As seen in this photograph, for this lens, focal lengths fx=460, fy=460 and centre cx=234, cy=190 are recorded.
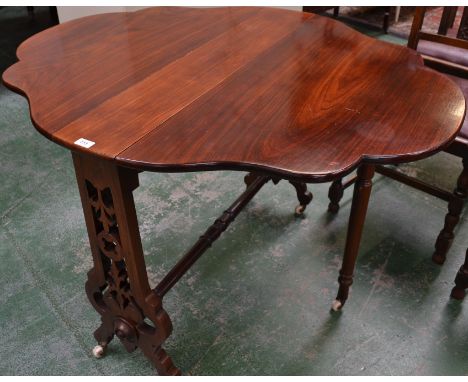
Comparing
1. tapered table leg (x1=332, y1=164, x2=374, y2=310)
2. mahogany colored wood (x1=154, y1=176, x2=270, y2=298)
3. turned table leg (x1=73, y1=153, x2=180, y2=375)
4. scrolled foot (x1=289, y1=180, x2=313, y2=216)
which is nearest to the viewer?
turned table leg (x1=73, y1=153, x2=180, y2=375)

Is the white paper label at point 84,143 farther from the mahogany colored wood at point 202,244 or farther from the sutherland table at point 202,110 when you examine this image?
the mahogany colored wood at point 202,244

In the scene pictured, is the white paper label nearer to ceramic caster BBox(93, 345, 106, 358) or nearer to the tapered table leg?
the tapered table leg

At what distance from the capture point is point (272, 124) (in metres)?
1.10

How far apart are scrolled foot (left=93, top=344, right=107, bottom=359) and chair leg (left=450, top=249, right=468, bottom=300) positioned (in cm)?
128

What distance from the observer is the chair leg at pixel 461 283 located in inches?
65.6

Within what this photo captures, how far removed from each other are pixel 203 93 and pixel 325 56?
0.46m

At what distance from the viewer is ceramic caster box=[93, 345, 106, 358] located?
153 centimetres

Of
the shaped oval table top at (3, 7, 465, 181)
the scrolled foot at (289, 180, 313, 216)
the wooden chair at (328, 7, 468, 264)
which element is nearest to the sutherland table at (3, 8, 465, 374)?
the shaped oval table top at (3, 7, 465, 181)

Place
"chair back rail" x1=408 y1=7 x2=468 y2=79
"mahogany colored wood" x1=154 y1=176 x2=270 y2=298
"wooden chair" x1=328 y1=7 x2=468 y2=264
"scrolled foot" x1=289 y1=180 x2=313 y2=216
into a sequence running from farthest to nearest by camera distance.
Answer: "scrolled foot" x1=289 y1=180 x2=313 y2=216, "chair back rail" x1=408 y1=7 x2=468 y2=79, "wooden chair" x1=328 y1=7 x2=468 y2=264, "mahogany colored wood" x1=154 y1=176 x2=270 y2=298

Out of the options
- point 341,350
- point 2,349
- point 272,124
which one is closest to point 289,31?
point 272,124

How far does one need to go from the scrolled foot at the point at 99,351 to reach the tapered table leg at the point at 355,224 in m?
0.82

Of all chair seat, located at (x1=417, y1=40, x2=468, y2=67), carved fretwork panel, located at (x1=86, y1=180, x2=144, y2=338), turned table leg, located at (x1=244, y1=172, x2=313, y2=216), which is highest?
chair seat, located at (x1=417, y1=40, x2=468, y2=67)

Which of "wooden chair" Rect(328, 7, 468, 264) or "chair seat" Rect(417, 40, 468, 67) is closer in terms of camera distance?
"wooden chair" Rect(328, 7, 468, 264)

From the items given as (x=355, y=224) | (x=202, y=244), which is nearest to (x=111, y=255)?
(x=202, y=244)
